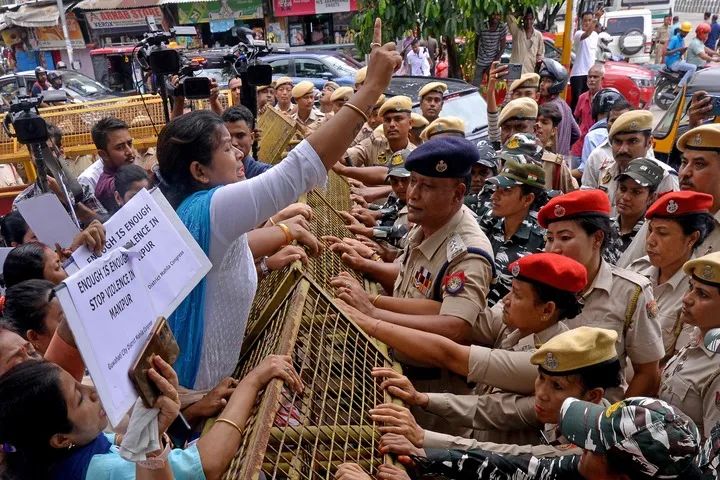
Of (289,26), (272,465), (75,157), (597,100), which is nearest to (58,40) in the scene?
(289,26)

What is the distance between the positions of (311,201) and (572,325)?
166cm

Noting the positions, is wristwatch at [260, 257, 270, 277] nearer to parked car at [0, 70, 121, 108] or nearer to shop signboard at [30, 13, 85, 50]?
parked car at [0, 70, 121, 108]

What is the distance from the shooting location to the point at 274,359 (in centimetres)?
174

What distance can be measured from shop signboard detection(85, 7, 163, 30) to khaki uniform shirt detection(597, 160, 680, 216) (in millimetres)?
21536

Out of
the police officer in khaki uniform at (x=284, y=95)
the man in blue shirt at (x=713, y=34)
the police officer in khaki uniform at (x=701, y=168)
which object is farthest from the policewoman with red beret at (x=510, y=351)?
the man in blue shirt at (x=713, y=34)

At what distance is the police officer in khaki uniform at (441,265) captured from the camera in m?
2.46

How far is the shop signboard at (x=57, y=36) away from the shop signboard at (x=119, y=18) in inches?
20.8

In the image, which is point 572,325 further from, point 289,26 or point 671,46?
point 289,26

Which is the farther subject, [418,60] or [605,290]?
[418,60]

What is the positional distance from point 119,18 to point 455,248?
23.8m

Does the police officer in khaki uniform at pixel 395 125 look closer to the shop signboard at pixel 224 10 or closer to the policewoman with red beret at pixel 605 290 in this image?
the policewoman with red beret at pixel 605 290

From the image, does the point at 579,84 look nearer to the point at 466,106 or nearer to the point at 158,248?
the point at 466,106

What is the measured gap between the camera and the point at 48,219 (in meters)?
2.91

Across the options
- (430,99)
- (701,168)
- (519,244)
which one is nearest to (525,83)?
(430,99)
